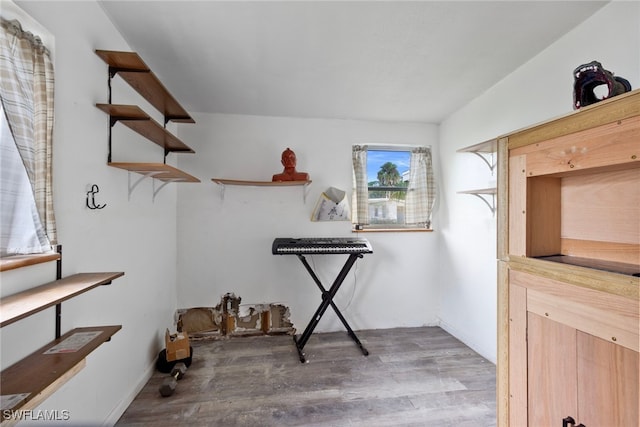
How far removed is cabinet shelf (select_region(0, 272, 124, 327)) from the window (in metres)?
2.38

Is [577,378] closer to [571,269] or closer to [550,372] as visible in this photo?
[550,372]

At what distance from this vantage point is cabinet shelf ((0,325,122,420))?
79 cm

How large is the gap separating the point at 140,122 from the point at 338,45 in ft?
4.48

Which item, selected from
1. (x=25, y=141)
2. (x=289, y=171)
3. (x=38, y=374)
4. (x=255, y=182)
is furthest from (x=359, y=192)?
(x=38, y=374)

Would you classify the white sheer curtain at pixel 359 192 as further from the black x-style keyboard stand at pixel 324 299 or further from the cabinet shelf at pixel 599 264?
the cabinet shelf at pixel 599 264

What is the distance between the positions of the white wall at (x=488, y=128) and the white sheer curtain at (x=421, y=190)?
162 mm

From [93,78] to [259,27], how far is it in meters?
0.95

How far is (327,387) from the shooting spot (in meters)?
2.01

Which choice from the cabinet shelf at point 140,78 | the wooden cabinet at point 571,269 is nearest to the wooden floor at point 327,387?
the wooden cabinet at point 571,269

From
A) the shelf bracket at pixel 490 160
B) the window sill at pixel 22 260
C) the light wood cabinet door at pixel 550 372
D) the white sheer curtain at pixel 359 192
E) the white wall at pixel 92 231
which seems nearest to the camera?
the window sill at pixel 22 260

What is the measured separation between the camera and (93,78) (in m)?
1.42

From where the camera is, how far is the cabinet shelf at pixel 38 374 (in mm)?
785

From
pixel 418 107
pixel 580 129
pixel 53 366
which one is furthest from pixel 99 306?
pixel 418 107

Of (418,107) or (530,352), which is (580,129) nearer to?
(530,352)
